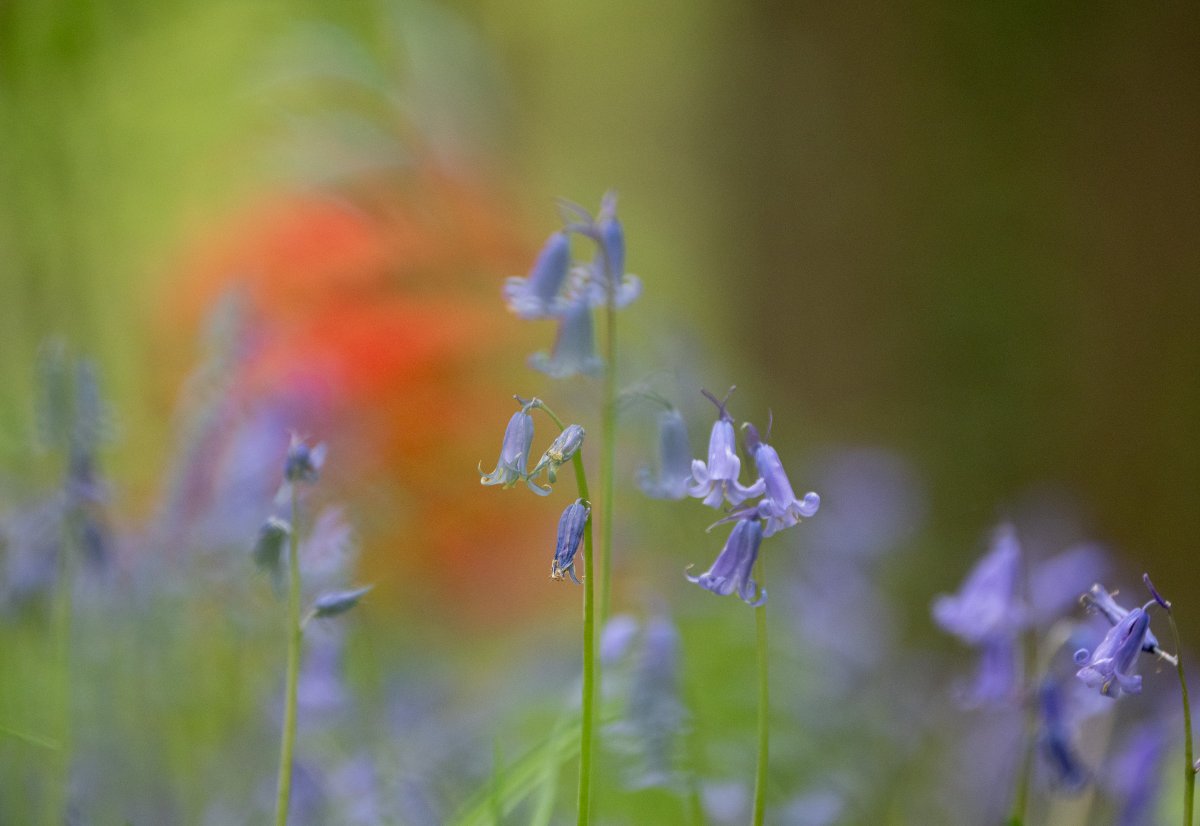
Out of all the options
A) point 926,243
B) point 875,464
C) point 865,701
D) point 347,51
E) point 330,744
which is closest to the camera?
point 347,51

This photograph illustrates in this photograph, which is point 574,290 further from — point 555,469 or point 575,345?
point 555,469

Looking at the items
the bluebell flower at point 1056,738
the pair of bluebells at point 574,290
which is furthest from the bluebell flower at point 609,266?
the bluebell flower at point 1056,738

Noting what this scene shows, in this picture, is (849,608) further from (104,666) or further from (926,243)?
(926,243)

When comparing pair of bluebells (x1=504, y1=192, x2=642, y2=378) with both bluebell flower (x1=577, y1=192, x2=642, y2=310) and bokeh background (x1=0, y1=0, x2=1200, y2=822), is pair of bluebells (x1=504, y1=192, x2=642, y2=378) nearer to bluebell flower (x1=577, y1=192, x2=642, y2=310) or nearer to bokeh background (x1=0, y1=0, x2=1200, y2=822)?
bluebell flower (x1=577, y1=192, x2=642, y2=310)

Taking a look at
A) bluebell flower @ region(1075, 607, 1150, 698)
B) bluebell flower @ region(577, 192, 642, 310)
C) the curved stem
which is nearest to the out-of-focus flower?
the curved stem

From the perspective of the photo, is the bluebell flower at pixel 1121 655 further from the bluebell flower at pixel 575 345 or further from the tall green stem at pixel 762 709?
the bluebell flower at pixel 575 345

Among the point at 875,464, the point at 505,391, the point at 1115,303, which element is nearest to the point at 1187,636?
the point at 1115,303

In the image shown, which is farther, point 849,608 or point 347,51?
point 849,608
